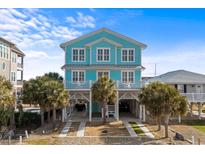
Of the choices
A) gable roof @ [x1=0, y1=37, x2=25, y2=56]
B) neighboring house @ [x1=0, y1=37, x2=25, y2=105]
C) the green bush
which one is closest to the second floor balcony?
the green bush

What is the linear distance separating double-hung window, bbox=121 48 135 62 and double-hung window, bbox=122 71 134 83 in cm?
147

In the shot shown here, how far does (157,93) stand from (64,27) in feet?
36.7

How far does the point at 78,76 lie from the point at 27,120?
7.07m

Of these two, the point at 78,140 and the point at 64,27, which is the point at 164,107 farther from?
the point at 64,27

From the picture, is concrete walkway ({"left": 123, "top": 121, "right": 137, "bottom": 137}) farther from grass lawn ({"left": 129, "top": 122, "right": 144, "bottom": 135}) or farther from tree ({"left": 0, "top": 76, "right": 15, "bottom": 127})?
tree ({"left": 0, "top": 76, "right": 15, "bottom": 127})

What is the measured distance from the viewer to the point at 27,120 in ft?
81.3

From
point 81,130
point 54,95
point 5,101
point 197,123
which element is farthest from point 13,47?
point 197,123

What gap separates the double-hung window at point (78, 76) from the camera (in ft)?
91.4

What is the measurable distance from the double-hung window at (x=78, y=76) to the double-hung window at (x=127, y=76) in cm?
450

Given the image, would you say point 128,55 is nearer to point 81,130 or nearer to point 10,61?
point 81,130

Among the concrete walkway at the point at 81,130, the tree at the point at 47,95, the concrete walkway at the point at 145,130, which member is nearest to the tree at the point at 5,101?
the tree at the point at 47,95

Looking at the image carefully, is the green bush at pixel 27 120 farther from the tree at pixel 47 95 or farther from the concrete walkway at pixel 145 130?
the concrete walkway at pixel 145 130
